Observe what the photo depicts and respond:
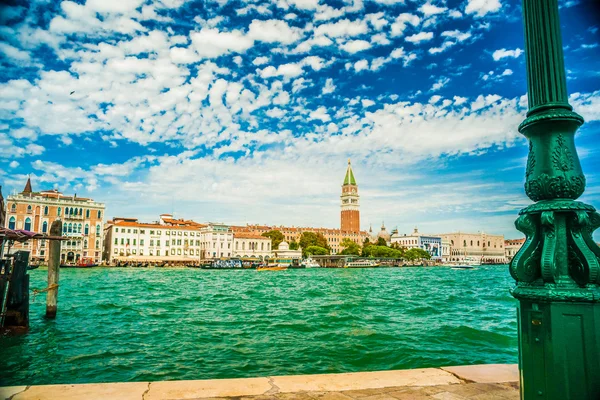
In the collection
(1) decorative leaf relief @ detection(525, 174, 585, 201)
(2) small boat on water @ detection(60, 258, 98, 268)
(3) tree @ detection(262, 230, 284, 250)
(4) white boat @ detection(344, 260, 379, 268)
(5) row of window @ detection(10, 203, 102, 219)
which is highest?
(5) row of window @ detection(10, 203, 102, 219)

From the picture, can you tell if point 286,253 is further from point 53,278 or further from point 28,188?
point 53,278

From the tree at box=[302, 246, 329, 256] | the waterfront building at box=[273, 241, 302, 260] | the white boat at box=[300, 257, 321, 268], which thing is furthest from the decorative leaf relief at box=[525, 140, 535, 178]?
the tree at box=[302, 246, 329, 256]

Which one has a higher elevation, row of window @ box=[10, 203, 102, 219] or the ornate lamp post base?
row of window @ box=[10, 203, 102, 219]

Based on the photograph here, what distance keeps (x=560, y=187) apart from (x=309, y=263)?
255 feet

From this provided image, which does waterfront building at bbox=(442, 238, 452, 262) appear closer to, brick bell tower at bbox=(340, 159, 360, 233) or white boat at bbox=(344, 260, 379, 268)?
brick bell tower at bbox=(340, 159, 360, 233)

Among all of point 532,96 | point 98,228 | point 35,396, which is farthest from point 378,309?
point 98,228

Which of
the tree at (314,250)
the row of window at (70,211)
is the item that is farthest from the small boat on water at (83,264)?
the tree at (314,250)

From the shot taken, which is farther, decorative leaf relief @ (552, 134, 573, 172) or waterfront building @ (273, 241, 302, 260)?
waterfront building @ (273, 241, 302, 260)

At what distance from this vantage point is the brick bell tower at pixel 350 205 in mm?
117250

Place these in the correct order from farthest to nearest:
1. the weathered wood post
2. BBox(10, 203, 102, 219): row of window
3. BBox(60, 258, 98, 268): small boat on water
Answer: BBox(60, 258, 98, 268): small boat on water, BBox(10, 203, 102, 219): row of window, the weathered wood post

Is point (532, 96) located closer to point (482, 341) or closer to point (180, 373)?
point (180, 373)

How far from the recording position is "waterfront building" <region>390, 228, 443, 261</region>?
379ft

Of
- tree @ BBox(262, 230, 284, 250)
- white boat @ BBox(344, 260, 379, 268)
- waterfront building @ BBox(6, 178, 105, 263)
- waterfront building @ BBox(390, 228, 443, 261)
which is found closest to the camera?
waterfront building @ BBox(6, 178, 105, 263)

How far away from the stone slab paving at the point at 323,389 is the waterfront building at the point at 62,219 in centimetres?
5586
